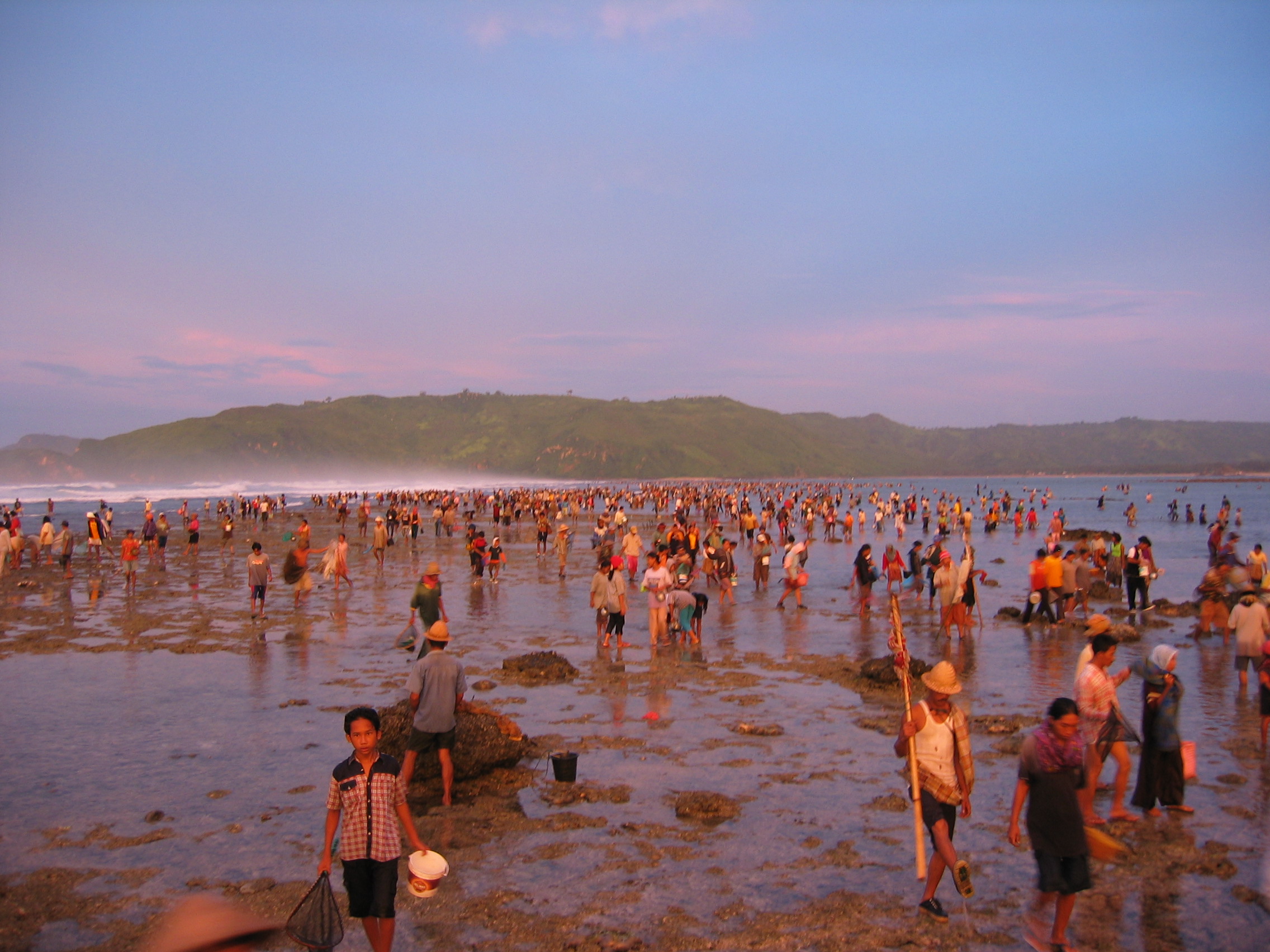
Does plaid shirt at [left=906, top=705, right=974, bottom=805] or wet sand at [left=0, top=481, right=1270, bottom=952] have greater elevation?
plaid shirt at [left=906, top=705, right=974, bottom=805]

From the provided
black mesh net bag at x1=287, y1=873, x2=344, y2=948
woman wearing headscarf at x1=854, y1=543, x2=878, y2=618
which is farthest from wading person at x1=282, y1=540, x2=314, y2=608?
black mesh net bag at x1=287, y1=873, x2=344, y2=948

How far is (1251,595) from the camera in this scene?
10469 mm

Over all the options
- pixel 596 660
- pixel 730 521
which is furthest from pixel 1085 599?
pixel 730 521

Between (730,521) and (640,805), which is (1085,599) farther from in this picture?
(730,521)

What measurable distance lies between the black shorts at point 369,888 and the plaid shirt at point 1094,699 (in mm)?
5359

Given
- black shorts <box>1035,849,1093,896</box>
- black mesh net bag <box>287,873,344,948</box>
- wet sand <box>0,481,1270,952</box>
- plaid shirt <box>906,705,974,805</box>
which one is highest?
plaid shirt <box>906,705,974,805</box>

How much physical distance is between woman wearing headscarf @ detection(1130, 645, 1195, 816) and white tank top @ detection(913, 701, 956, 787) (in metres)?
2.66

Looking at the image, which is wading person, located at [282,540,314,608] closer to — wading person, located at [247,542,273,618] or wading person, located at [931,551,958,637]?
wading person, located at [247,542,273,618]

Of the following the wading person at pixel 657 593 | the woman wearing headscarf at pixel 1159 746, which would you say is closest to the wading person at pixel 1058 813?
the woman wearing headscarf at pixel 1159 746

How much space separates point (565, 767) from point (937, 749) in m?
3.76

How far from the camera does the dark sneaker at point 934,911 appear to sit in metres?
5.47

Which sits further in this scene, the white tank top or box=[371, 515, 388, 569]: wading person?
box=[371, 515, 388, 569]: wading person

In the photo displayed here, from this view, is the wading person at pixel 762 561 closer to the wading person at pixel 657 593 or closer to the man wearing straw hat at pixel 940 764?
the wading person at pixel 657 593

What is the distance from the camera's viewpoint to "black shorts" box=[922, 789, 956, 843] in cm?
552
